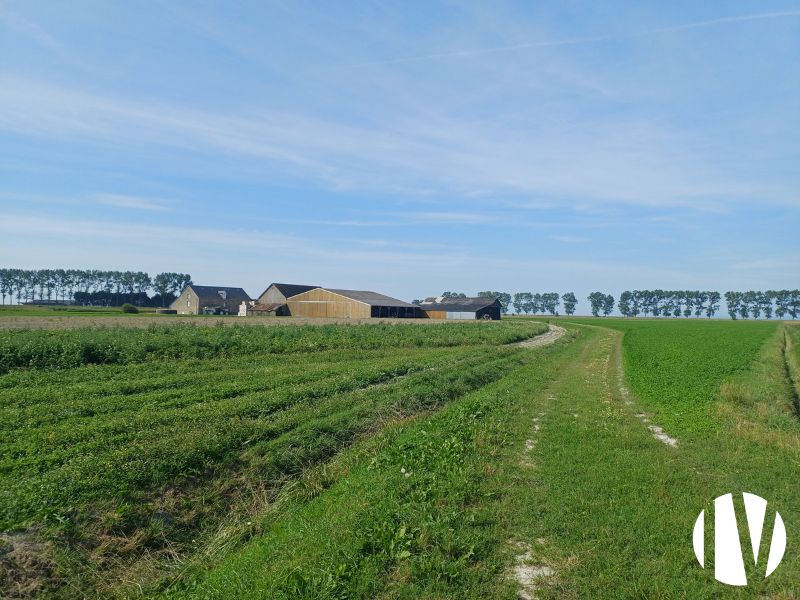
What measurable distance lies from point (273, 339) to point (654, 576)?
26349mm

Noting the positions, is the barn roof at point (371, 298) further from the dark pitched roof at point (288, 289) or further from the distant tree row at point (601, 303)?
the distant tree row at point (601, 303)

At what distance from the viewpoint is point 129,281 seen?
436ft

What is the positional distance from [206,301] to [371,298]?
3612 centimetres

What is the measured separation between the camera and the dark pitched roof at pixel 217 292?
98619 mm

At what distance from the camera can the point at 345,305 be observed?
262 feet

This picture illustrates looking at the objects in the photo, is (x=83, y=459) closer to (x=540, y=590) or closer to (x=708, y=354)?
(x=540, y=590)

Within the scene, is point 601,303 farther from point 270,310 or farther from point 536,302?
point 270,310

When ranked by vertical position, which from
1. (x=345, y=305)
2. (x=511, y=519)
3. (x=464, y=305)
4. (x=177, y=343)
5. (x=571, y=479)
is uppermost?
(x=464, y=305)

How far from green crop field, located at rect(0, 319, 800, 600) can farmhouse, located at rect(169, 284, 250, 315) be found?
280 feet

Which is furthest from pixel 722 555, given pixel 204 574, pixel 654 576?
pixel 204 574

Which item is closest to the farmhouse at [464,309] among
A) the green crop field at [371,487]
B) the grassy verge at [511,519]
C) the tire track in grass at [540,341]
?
the tire track in grass at [540,341]

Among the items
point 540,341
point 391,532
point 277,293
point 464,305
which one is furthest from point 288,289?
point 391,532

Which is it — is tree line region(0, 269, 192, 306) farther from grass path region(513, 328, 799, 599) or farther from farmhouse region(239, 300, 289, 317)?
grass path region(513, 328, 799, 599)

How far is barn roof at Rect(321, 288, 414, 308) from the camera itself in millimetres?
81188
